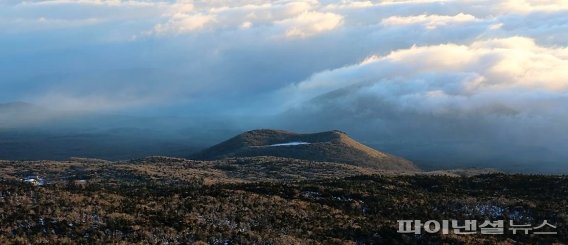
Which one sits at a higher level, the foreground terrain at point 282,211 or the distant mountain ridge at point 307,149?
the distant mountain ridge at point 307,149

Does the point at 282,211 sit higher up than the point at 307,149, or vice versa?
the point at 307,149

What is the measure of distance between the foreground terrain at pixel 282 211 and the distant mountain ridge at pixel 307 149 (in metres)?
106

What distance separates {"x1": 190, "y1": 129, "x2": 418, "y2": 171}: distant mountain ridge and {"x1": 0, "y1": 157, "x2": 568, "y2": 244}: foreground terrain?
106 m

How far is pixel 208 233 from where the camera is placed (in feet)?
89.8

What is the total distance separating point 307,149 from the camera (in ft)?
Result: 533

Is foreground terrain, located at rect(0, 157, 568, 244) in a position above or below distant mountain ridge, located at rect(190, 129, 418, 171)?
below

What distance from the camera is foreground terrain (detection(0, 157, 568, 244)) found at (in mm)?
26812

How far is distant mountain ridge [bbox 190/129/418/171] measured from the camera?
15625 cm

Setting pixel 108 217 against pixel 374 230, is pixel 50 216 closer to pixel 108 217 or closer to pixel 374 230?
pixel 108 217

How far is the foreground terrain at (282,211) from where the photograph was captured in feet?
88.0

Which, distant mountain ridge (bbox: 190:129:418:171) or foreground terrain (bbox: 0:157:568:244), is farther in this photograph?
distant mountain ridge (bbox: 190:129:418:171)

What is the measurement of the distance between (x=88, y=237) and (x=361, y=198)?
63.0ft

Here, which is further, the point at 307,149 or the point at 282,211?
the point at 307,149

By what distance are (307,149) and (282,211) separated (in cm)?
12900
